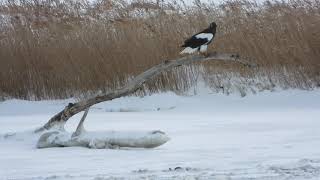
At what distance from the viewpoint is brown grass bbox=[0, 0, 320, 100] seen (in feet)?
33.4

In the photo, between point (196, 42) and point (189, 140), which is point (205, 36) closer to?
→ point (196, 42)

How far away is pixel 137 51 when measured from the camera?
1030 centimetres

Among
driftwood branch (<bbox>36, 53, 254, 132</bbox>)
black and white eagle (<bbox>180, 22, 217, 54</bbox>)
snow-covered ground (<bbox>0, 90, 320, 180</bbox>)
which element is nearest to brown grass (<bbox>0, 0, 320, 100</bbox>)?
snow-covered ground (<bbox>0, 90, 320, 180</bbox>)

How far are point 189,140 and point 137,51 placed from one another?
4.68m

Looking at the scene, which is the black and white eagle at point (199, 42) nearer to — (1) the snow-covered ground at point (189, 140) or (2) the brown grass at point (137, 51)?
(1) the snow-covered ground at point (189, 140)

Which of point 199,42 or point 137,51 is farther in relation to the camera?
point 137,51

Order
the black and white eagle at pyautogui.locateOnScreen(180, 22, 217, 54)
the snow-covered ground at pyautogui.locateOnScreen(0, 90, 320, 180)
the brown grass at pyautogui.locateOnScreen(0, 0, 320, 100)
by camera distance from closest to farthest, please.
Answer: the snow-covered ground at pyautogui.locateOnScreen(0, 90, 320, 180) < the black and white eagle at pyautogui.locateOnScreen(180, 22, 217, 54) < the brown grass at pyautogui.locateOnScreen(0, 0, 320, 100)

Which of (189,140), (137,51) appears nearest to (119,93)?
(189,140)

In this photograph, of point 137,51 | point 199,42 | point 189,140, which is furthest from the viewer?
point 137,51

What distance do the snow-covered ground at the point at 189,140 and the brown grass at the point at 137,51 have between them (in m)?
0.43

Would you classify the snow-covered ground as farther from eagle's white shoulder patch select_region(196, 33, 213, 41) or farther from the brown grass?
eagle's white shoulder patch select_region(196, 33, 213, 41)

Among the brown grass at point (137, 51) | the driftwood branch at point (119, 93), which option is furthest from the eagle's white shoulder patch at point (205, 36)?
the driftwood branch at point (119, 93)

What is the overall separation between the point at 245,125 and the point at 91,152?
90.9 inches

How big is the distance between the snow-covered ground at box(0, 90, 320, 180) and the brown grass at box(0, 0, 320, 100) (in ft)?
1.42
